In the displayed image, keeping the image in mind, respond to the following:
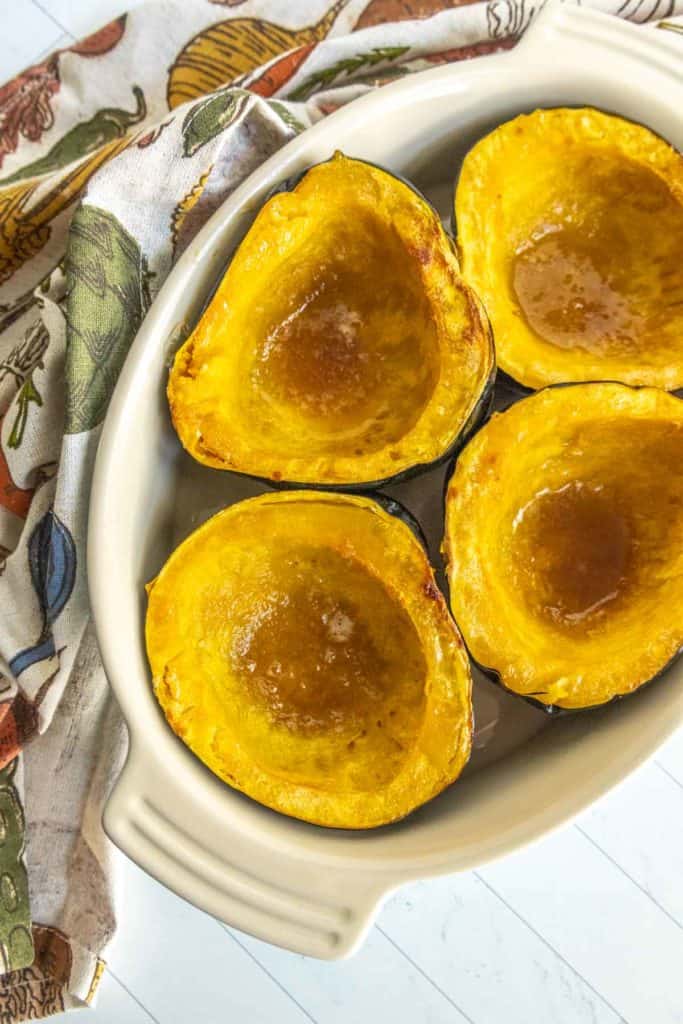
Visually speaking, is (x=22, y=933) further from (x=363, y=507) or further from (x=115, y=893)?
(x=363, y=507)

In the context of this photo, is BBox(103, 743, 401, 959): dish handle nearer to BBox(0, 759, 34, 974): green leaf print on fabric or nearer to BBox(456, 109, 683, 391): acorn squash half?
BBox(0, 759, 34, 974): green leaf print on fabric

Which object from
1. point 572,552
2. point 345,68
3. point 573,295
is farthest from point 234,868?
point 345,68

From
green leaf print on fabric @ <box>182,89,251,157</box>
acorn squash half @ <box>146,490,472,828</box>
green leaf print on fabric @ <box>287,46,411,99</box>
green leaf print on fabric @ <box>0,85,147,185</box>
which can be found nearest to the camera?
acorn squash half @ <box>146,490,472,828</box>

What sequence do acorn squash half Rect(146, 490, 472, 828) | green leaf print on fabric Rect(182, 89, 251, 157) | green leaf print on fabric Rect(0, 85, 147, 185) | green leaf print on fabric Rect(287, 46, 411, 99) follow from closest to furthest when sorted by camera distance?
acorn squash half Rect(146, 490, 472, 828) < green leaf print on fabric Rect(182, 89, 251, 157) < green leaf print on fabric Rect(287, 46, 411, 99) < green leaf print on fabric Rect(0, 85, 147, 185)

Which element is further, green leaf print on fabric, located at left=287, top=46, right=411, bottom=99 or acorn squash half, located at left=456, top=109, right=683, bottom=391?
green leaf print on fabric, located at left=287, top=46, right=411, bottom=99

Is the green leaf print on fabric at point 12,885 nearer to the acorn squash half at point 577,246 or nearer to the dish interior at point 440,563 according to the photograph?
the dish interior at point 440,563

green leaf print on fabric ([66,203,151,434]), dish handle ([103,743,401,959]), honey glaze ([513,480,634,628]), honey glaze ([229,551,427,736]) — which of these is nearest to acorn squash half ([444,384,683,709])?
honey glaze ([513,480,634,628])
